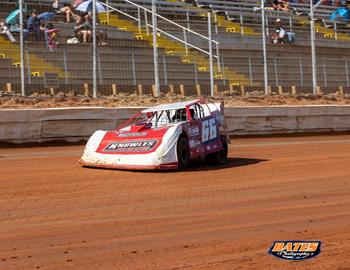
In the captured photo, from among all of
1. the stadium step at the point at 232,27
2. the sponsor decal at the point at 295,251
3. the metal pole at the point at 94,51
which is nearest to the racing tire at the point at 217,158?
the metal pole at the point at 94,51

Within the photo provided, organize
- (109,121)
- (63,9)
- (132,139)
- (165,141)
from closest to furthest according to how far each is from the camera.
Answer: (165,141)
(132,139)
(109,121)
(63,9)

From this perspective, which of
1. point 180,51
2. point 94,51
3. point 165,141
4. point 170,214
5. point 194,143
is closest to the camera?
point 170,214

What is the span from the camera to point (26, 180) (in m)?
11.0

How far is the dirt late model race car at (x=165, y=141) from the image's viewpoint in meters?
12.2

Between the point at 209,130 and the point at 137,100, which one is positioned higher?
the point at 137,100

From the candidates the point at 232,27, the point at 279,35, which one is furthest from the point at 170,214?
the point at 232,27

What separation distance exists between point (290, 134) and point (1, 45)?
27.9ft

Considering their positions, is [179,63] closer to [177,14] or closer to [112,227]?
[177,14]

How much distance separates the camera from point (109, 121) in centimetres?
1739

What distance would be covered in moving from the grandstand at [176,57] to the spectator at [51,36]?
0.51ft

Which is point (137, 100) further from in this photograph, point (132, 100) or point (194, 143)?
point (194, 143)

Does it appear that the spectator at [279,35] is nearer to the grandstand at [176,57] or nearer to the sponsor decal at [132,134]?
the grandstand at [176,57]

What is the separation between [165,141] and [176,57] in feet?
33.6

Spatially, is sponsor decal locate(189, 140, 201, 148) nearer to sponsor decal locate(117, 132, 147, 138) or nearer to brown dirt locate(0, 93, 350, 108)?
sponsor decal locate(117, 132, 147, 138)
